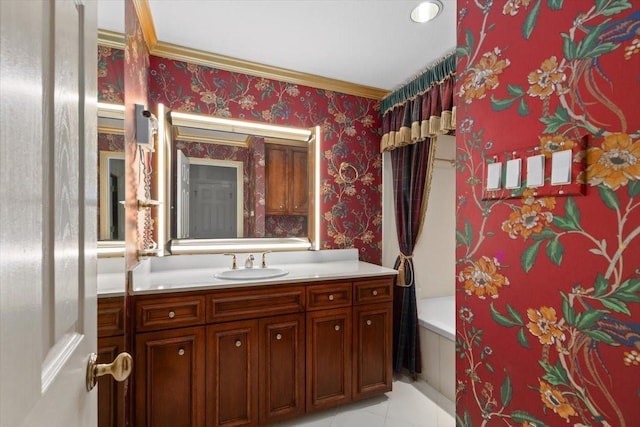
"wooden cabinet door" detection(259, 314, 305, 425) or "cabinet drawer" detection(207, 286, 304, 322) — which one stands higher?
"cabinet drawer" detection(207, 286, 304, 322)

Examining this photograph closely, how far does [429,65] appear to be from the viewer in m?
2.17

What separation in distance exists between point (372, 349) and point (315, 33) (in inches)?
80.8

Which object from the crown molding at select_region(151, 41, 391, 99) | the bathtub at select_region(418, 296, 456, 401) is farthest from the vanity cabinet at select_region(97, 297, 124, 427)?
the bathtub at select_region(418, 296, 456, 401)

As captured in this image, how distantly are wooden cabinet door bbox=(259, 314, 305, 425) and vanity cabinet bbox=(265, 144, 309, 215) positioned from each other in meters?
0.90

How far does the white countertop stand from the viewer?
1.61 meters

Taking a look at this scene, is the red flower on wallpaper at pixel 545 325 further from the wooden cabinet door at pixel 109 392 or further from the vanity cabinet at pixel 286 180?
the vanity cabinet at pixel 286 180

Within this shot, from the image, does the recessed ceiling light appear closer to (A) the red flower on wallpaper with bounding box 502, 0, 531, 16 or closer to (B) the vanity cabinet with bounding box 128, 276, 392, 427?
(A) the red flower on wallpaper with bounding box 502, 0, 531, 16

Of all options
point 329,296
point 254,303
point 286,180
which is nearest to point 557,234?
point 329,296

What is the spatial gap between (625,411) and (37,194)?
119cm

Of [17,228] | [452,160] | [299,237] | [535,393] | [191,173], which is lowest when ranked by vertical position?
[535,393]

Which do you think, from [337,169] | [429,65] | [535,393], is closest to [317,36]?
[429,65]

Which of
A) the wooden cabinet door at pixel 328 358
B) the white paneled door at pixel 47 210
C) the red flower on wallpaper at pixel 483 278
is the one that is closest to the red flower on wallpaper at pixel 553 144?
A: the red flower on wallpaper at pixel 483 278

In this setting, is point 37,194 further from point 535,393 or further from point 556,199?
point 535,393

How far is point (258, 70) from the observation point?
88.7 inches
